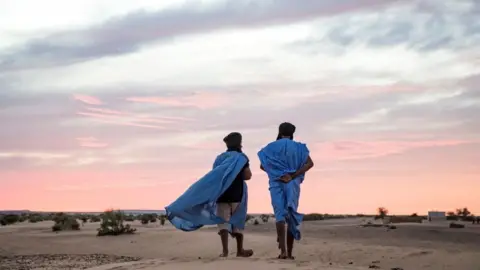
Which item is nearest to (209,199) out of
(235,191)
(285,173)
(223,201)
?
(223,201)

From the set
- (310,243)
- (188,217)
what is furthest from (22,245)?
(188,217)

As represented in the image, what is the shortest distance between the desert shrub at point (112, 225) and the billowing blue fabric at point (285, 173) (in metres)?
15.0

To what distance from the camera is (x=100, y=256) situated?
2022 centimetres

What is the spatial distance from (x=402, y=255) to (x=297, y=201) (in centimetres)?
508

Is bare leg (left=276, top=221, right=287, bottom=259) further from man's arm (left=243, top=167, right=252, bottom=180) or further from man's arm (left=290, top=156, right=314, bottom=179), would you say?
man's arm (left=243, top=167, right=252, bottom=180)

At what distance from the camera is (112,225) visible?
2617 cm

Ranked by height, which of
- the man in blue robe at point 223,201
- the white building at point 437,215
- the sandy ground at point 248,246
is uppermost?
the white building at point 437,215

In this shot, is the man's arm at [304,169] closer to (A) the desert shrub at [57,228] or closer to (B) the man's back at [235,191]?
(B) the man's back at [235,191]

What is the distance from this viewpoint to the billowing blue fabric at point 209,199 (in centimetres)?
1222

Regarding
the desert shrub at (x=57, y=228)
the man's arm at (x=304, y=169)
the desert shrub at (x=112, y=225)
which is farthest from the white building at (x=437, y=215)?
the man's arm at (x=304, y=169)

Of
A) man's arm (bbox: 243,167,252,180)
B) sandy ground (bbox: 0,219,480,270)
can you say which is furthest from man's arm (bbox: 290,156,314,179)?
sandy ground (bbox: 0,219,480,270)

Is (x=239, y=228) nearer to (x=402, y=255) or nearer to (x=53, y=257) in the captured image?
(x=402, y=255)

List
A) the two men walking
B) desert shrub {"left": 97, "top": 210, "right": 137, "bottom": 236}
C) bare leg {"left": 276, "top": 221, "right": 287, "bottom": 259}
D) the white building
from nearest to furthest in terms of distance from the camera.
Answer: bare leg {"left": 276, "top": 221, "right": 287, "bottom": 259} → the two men walking → desert shrub {"left": 97, "top": 210, "right": 137, "bottom": 236} → the white building

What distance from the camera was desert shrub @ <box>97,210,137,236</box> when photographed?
25766 mm
